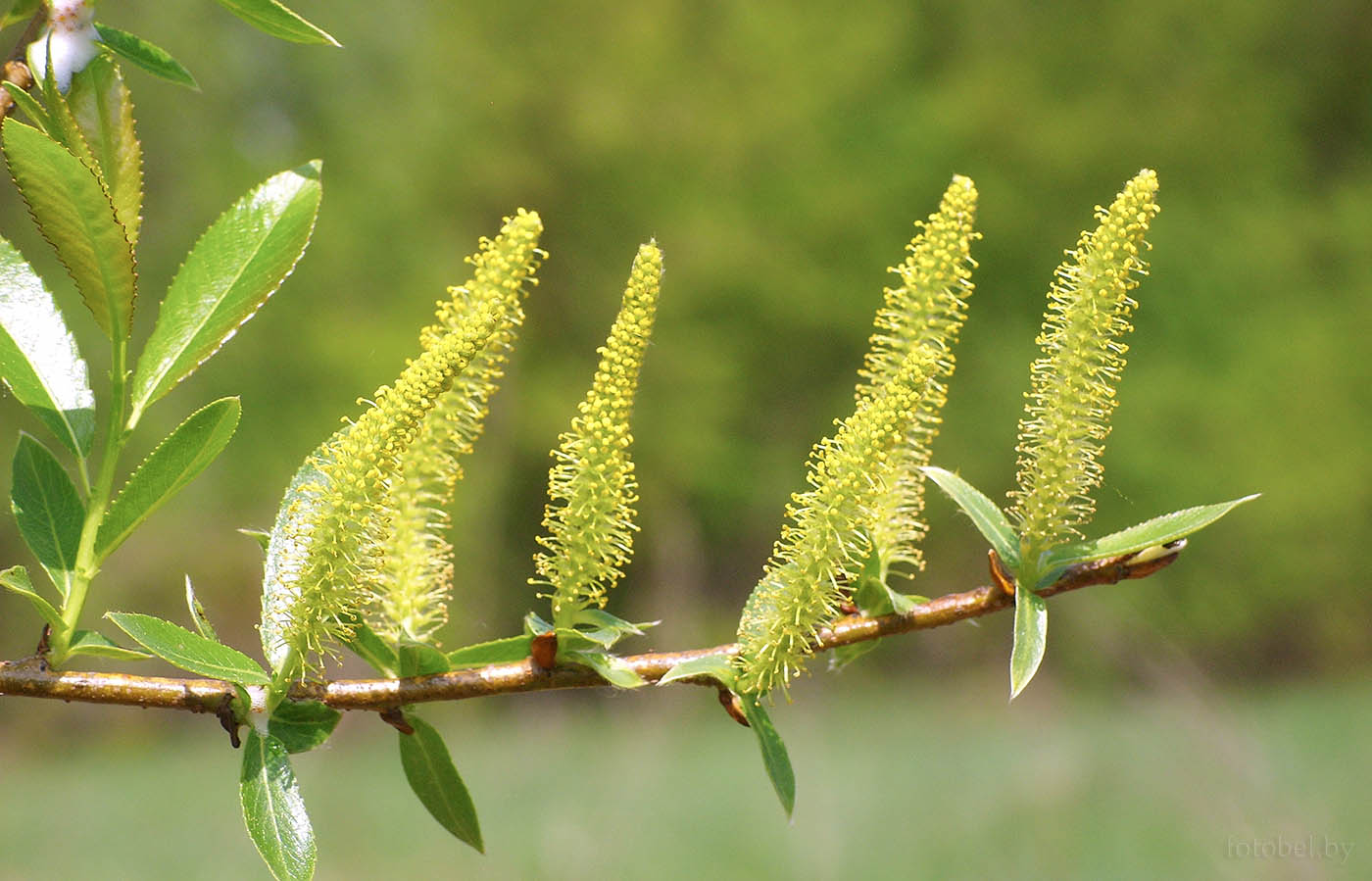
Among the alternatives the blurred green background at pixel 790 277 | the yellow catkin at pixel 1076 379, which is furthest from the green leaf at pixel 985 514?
the blurred green background at pixel 790 277

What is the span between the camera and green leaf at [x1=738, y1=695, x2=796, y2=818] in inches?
18.4

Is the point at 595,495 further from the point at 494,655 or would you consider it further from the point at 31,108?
the point at 31,108

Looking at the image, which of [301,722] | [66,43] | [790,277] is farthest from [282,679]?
[790,277]

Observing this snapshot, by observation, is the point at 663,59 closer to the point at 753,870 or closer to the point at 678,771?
the point at 678,771

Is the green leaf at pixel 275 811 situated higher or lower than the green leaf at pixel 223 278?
lower

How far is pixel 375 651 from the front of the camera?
48 centimetres

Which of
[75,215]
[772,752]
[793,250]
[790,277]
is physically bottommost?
[772,752]

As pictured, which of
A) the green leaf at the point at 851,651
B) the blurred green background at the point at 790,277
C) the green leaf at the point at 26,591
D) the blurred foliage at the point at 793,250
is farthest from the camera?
the blurred foliage at the point at 793,250

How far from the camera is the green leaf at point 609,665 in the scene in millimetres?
439

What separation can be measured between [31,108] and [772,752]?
1.20ft

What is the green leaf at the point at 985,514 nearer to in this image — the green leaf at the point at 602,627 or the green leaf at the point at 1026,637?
the green leaf at the point at 1026,637

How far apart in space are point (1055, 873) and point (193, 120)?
7.85 metres

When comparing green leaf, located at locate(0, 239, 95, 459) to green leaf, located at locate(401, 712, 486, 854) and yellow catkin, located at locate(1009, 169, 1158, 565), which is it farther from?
yellow catkin, located at locate(1009, 169, 1158, 565)

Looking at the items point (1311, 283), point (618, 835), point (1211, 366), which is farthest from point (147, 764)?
point (1311, 283)
